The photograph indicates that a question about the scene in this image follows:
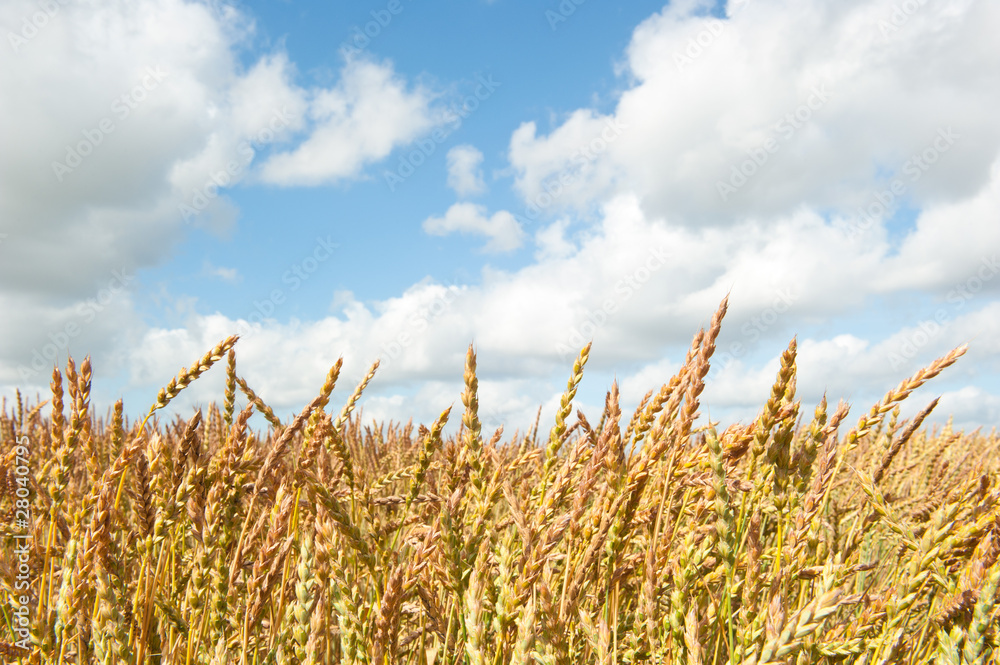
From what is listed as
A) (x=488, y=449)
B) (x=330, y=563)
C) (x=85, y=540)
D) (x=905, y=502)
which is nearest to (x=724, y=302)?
(x=488, y=449)

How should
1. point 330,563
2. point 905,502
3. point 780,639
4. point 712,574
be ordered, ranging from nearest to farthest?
point 780,639 < point 330,563 < point 712,574 < point 905,502

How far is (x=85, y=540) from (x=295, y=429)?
67 centimetres

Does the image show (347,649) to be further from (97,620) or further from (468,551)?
(97,620)

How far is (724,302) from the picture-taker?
1.94m

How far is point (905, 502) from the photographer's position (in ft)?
14.6

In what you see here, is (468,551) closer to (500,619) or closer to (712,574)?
(500,619)

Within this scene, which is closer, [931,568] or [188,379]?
[931,568]

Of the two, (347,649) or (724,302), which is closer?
(347,649)

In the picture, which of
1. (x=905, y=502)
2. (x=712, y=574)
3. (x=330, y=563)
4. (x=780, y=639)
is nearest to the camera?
Result: (x=780, y=639)

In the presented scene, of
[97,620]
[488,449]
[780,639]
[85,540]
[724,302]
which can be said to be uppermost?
[724,302]

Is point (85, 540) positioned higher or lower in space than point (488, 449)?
lower

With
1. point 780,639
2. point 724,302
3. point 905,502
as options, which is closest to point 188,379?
point 724,302

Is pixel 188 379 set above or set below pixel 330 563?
above

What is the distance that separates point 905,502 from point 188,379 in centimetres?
476
